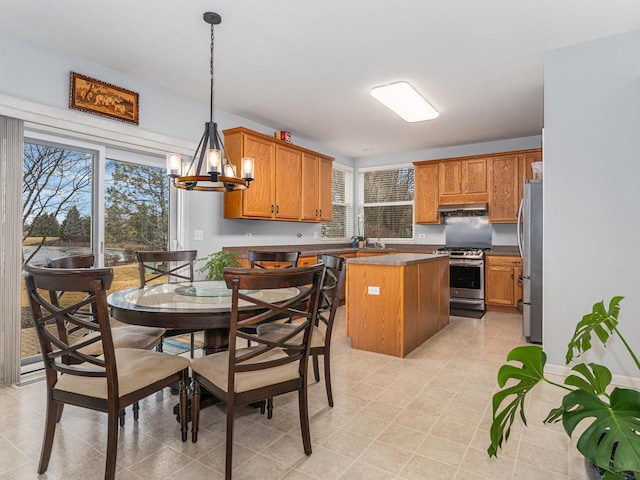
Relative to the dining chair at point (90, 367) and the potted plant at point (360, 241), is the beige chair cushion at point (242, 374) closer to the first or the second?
the dining chair at point (90, 367)

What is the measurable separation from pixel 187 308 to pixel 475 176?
16.3ft

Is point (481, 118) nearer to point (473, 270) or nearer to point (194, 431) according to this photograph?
point (473, 270)

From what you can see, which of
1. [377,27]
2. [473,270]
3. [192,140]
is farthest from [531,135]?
[192,140]

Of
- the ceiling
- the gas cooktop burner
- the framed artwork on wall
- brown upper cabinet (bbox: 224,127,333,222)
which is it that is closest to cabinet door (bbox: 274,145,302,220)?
brown upper cabinet (bbox: 224,127,333,222)

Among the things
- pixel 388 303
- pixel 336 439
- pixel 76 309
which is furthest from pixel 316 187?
pixel 76 309

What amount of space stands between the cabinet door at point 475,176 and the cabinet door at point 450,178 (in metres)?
0.07

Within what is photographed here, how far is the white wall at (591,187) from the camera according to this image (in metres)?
2.74

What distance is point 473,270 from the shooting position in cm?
530

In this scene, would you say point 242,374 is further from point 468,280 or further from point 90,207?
point 468,280

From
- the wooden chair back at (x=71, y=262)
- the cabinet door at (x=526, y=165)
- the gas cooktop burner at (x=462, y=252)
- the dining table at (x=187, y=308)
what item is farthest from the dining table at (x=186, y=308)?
the cabinet door at (x=526, y=165)

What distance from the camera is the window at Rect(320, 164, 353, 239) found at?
6571 mm

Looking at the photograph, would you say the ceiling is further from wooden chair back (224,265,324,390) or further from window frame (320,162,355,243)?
window frame (320,162,355,243)

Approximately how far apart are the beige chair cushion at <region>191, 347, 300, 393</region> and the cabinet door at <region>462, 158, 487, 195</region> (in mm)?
4609

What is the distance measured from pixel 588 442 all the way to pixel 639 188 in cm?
239
